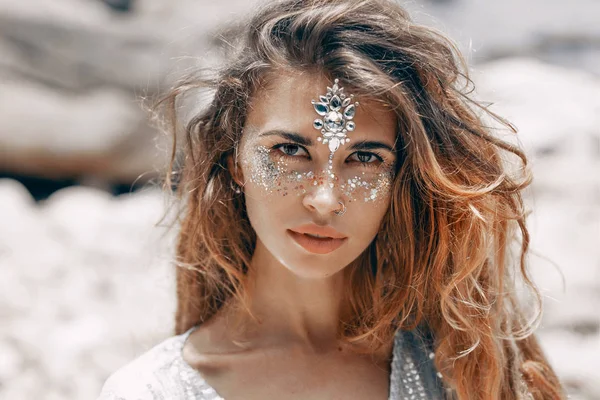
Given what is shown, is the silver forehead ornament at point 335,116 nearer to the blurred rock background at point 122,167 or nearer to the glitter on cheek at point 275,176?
the glitter on cheek at point 275,176

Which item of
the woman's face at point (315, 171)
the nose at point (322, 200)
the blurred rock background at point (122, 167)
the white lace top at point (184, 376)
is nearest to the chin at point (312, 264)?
the woman's face at point (315, 171)

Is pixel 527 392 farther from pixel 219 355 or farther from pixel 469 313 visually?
pixel 219 355

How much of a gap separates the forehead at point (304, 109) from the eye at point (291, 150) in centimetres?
4

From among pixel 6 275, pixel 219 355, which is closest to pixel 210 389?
pixel 219 355

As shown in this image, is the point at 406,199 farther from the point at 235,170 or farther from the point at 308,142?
the point at 235,170

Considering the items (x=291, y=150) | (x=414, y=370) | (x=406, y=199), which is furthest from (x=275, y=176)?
→ (x=414, y=370)

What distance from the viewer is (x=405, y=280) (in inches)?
74.7

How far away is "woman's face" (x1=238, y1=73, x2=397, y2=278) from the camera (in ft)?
5.24

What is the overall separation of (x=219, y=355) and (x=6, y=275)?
1889 millimetres

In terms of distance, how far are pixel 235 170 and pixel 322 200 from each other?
304 millimetres

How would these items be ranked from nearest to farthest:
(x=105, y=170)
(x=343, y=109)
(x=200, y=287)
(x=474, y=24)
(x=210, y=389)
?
(x=343, y=109) → (x=210, y=389) → (x=200, y=287) → (x=105, y=170) → (x=474, y=24)

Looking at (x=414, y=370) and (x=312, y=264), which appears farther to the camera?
(x=414, y=370)

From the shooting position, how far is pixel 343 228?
163 centimetres

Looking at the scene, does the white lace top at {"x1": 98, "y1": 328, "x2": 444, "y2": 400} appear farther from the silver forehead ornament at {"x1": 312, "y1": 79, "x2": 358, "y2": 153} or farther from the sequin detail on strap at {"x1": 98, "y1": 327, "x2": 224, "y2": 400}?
the silver forehead ornament at {"x1": 312, "y1": 79, "x2": 358, "y2": 153}
